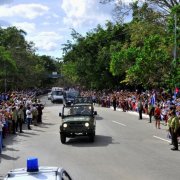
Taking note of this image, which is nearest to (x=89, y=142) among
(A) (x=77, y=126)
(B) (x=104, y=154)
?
(A) (x=77, y=126)

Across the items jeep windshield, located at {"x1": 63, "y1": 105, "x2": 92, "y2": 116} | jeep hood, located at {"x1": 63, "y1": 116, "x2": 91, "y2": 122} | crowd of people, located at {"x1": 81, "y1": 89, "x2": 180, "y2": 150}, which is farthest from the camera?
jeep windshield, located at {"x1": 63, "y1": 105, "x2": 92, "y2": 116}

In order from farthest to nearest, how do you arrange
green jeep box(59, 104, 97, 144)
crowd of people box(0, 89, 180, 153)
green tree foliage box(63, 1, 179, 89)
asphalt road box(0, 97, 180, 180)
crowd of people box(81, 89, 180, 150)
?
1. green tree foliage box(63, 1, 179, 89)
2. green jeep box(59, 104, 97, 144)
3. crowd of people box(0, 89, 180, 153)
4. crowd of people box(81, 89, 180, 150)
5. asphalt road box(0, 97, 180, 180)

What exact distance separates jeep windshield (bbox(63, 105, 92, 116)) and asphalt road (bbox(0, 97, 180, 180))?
1320 millimetres

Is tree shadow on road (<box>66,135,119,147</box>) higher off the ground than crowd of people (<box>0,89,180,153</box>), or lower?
lower

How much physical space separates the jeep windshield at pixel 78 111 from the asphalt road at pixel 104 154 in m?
1.32

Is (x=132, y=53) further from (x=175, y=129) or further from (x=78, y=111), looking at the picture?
(x=175, y=129)

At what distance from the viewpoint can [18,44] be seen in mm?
97375

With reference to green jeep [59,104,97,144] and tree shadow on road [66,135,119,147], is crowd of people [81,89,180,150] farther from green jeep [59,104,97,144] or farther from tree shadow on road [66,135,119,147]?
green jeep [59,104,97,144]

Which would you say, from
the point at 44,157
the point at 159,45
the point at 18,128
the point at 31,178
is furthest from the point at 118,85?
the point at 31,178

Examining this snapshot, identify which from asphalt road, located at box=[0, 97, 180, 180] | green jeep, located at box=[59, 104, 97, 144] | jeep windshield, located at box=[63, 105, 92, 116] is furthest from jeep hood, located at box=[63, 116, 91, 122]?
asphalt road, located at box=[0, 97, 180, 180]

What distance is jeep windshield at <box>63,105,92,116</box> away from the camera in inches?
915

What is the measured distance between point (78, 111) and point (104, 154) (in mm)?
4932

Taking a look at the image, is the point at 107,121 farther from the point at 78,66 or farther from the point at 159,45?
the point at 78,66

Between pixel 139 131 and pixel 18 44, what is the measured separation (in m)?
72.5
